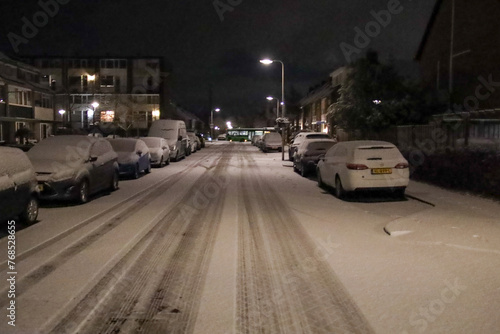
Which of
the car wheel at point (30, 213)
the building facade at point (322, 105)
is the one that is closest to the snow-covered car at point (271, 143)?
the building facade at point (322, 105)

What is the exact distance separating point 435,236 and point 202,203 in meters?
6.16

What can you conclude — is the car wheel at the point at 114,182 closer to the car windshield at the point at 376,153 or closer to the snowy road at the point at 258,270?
the snowy road at the point at 258,270

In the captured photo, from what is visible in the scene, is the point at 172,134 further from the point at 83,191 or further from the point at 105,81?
the point at 105,81

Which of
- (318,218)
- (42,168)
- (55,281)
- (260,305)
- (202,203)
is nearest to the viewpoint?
(260,305)

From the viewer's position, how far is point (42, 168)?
453 inches

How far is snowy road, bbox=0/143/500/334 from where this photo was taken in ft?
Result: 15.2

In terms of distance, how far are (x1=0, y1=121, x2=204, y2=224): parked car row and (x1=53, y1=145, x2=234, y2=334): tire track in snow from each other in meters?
2.54

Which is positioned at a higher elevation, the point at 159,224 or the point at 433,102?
the point at 433,102

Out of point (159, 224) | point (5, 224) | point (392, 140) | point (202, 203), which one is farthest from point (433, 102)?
point (5, 224)

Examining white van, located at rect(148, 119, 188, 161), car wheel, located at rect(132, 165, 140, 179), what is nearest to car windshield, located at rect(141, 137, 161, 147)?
white van, located at rect(148, 119, 188, 161)

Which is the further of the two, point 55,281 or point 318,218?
point 318,218

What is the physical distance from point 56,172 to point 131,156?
7.36m

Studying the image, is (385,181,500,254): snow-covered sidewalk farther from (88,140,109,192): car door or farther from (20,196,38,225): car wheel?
(88,140,109,192): car door

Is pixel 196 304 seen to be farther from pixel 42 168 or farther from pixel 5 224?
pixel 42 168
